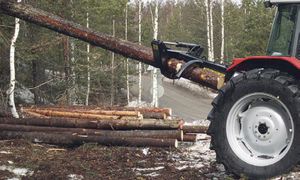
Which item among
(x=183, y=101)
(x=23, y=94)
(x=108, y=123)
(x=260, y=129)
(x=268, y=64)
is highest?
(x=268, y=64)

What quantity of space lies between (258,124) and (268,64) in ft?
2.73

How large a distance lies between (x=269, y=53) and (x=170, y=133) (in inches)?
132

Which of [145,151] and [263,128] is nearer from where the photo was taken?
[263,128]

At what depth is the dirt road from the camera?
31031 mm

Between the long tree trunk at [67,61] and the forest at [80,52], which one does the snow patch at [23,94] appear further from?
the long tree trunk at [67,61]

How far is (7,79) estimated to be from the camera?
2034 centimetres

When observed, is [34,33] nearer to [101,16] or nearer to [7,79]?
[7,79]

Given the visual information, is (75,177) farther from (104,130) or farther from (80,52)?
(80,52)

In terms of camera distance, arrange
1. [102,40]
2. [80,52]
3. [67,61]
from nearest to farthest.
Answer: [102,40] < [67,61] < [80,52]

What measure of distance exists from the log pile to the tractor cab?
3257 millimetres

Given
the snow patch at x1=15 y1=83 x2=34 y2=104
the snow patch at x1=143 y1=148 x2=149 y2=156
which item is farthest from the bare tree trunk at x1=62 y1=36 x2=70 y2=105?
the snow patch at x1=143 y1=148 x2=149 y2=156

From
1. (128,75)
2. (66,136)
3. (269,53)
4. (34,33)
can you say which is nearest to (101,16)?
(128,75)

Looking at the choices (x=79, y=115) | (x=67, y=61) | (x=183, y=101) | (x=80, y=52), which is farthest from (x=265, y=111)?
(x=183, y=101)

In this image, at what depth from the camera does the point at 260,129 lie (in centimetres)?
596
